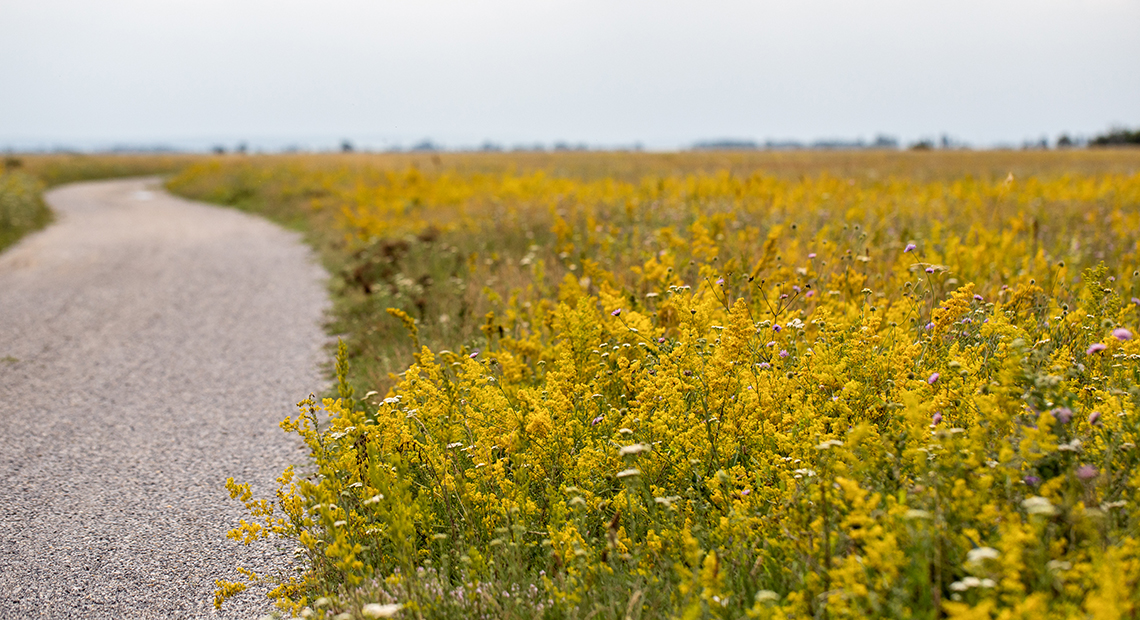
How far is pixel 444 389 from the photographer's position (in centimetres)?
359

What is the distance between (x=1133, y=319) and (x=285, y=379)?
5.81 meters

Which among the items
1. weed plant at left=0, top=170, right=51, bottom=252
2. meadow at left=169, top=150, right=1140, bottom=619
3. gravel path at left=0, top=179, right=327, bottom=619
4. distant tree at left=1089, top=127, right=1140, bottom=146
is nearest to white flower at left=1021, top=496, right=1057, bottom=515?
meadow at left=169, top=150, right=1140, bottom=619

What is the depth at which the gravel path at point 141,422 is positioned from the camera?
3068 mm

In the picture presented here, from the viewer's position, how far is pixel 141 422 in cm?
480

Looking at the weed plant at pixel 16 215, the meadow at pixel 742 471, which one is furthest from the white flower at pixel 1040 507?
the weed plant at pixel 16 215

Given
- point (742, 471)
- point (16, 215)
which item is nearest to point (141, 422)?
point (742, 471)

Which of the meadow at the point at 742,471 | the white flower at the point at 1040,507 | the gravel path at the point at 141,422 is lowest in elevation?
the gravel path at the point at 141,422

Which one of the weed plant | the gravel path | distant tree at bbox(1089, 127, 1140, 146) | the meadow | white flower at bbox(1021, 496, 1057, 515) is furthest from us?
distant tree at bbox(1089, 127, 1140, 146)

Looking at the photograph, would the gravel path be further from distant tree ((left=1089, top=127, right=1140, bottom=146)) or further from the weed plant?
distant tree ((left=1089, top=127, right=1140, bottom=146))

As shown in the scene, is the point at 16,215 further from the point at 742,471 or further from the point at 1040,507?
the point at 1040,507

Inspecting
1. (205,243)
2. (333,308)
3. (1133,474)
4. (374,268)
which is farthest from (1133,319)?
(205,243)

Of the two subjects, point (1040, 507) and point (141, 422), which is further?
point (141, 422)

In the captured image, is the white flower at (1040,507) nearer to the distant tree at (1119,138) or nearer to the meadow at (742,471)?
the meadow at (742,471)

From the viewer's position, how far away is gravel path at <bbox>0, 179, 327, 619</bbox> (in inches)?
121
